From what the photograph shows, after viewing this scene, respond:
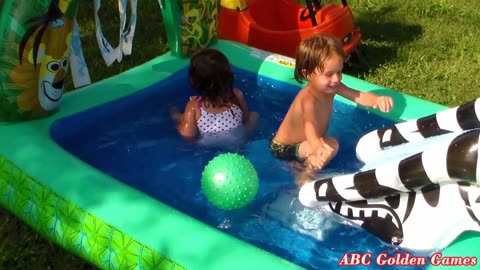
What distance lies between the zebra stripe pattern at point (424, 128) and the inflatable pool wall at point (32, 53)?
4.60 feet

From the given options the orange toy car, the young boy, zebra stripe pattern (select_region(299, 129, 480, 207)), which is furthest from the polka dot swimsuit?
the orange toy car

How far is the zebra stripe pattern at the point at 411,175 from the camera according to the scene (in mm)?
2029

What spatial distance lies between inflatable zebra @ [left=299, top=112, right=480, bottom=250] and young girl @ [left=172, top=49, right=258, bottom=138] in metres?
0.73

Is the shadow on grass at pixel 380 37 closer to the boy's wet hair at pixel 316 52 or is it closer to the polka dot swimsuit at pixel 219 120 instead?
the polka dot swimsuit at pixel 219 120

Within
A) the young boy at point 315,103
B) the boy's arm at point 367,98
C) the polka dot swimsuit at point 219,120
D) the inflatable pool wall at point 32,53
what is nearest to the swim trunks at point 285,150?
the young boy at point 315,103

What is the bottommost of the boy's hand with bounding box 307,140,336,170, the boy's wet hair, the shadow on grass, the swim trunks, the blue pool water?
the shadow on grass

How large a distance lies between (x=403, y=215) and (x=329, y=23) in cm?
181

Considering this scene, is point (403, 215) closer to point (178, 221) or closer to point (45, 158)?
point (178, 221)

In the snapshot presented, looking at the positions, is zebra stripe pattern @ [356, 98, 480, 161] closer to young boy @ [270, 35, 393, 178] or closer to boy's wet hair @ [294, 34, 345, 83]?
young boy @ [270, 35, 393, 178]

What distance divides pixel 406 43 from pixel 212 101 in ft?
6.96

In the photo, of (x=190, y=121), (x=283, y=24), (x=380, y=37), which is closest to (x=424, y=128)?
(x=190, y=121)

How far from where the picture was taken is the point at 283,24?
4387mm

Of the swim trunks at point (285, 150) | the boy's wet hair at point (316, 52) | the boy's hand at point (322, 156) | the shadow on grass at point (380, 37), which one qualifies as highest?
the boy's wet hair at point (316, 52)

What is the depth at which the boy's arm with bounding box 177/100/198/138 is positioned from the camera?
3.15 meters
